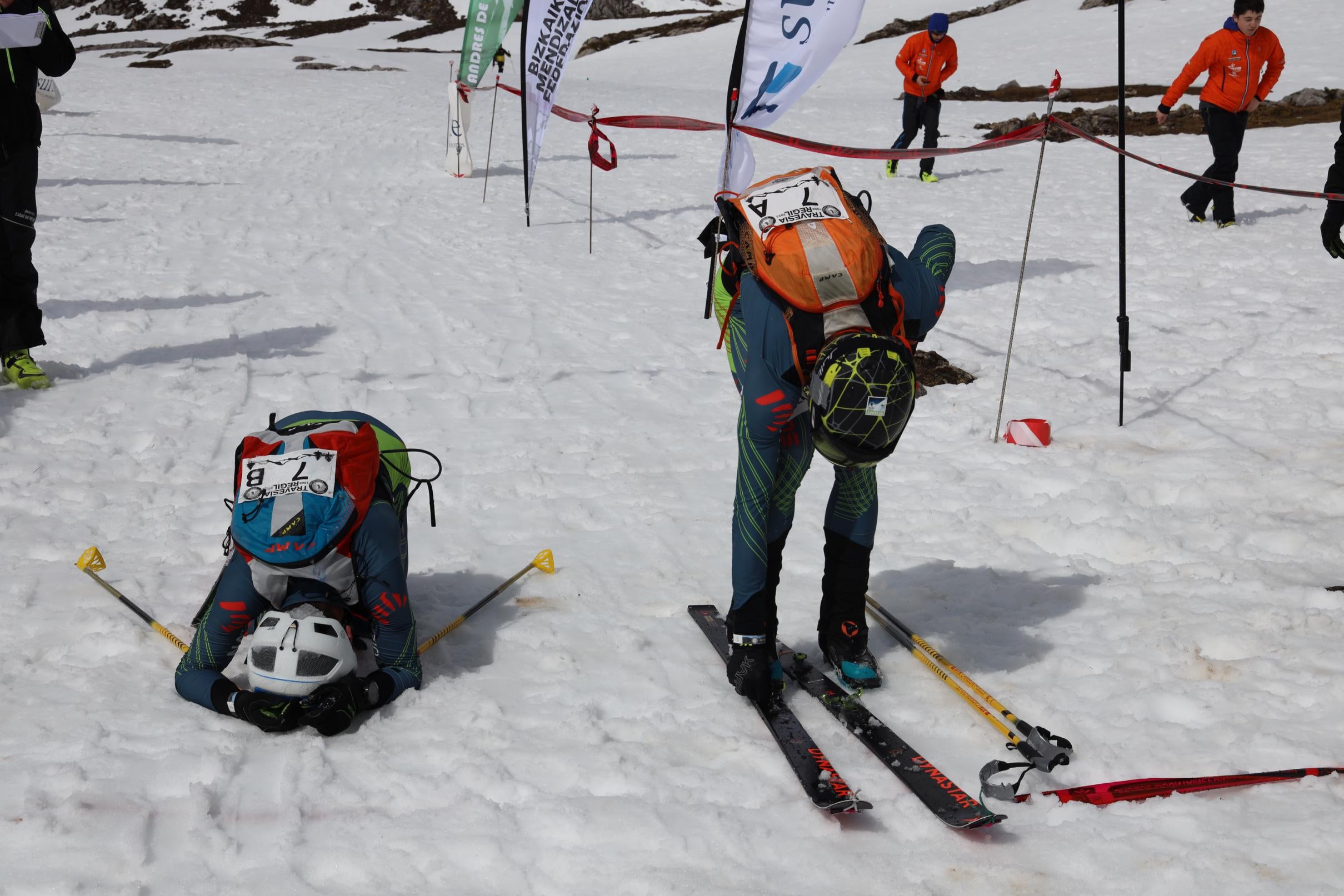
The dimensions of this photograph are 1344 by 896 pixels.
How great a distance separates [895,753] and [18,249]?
21.3 feet

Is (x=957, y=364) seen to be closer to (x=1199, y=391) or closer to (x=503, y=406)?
(x=1199, y=391)

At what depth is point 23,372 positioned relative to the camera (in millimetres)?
7320

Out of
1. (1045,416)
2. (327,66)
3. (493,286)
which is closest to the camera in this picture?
(1045,416)

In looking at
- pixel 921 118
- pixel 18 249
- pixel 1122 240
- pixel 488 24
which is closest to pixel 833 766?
pixel 1122 240

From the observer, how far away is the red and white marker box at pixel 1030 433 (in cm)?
691

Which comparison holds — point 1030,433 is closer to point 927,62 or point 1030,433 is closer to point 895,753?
point 895,753

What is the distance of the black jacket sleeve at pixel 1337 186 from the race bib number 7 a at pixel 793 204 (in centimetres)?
555

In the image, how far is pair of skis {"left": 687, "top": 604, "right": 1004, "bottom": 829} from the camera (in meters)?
3.28

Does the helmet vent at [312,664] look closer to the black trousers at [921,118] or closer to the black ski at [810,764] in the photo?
the black ski at [810,764]

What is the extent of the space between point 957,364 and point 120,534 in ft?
19.9

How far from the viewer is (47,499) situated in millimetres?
5891

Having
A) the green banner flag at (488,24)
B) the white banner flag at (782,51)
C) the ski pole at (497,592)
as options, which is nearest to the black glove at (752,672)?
the ski pole at (497,592)

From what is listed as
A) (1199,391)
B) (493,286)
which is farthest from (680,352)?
(1199,391)

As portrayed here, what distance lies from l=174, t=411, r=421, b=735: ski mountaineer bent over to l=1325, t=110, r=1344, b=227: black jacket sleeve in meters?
6.98
